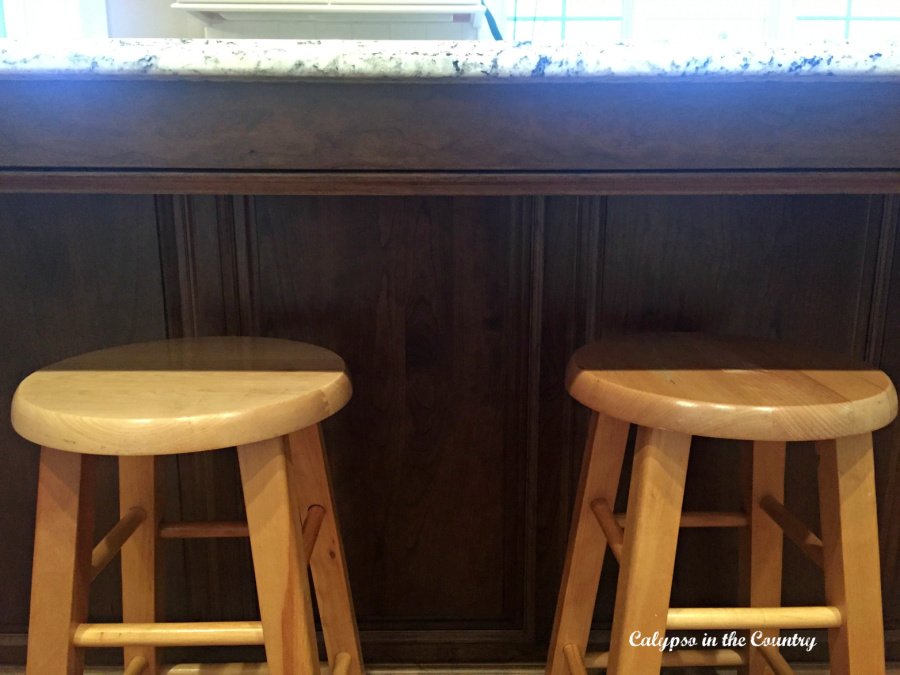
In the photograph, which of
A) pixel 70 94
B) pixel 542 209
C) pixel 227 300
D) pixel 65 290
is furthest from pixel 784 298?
pixel 65 290

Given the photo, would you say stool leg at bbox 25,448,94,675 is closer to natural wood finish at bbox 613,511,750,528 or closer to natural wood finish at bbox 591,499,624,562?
natural wood finish at bbox 591,499,624,562

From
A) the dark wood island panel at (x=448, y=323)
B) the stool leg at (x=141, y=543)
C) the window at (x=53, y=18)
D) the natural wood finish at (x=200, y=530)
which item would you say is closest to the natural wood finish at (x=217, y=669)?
the dark wood island panel at (x=448, y=323)

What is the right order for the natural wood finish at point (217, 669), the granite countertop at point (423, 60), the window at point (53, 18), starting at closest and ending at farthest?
the granite countertop at point (423, 60)
the natural wood finish at point (217, 669)
the window at point (53, 18)

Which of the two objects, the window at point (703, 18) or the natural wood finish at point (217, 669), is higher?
the window at point (703, 18)

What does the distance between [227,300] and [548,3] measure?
4.13 ft

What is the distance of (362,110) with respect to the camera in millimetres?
605

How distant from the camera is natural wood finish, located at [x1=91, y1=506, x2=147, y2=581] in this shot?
78cm

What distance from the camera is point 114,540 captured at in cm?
84

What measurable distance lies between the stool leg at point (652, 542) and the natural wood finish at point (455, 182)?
0.81ft

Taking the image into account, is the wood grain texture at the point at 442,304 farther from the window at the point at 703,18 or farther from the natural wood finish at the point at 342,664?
the window at the point at 703,18

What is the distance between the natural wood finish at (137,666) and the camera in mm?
974

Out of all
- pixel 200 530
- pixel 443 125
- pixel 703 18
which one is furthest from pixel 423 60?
pixel 703 18

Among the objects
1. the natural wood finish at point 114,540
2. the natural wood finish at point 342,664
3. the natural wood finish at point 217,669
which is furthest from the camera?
the natural wood finish at point 217,669

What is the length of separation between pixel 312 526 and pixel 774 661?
0.67 m
